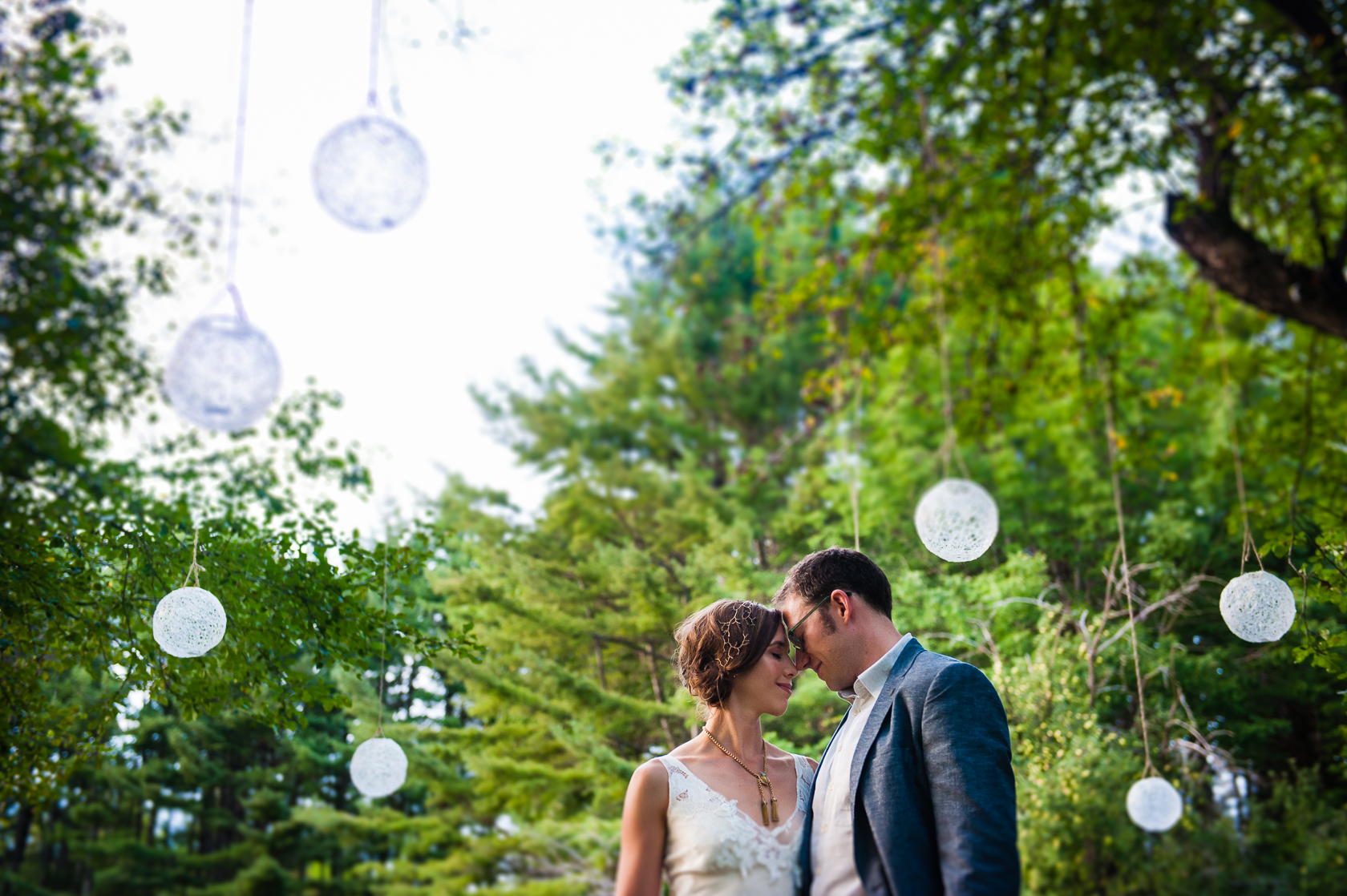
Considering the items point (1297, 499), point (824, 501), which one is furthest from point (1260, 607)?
point (824, 501)

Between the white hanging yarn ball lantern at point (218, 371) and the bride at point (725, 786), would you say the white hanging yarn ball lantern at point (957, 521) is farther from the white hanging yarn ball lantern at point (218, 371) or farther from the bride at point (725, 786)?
the white hanging yarn ball lantern at point (218, 371)

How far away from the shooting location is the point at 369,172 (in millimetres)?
2721

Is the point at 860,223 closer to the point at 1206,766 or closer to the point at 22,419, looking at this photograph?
the point at 1206,766

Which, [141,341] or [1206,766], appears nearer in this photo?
[1206,766]

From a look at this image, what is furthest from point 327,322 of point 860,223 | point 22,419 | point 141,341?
point 860,223

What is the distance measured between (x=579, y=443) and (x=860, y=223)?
4693 millimetres

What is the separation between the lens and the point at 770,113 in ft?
17.2

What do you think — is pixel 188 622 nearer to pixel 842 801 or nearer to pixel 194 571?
pixel 194 571

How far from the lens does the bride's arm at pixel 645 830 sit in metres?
1.78

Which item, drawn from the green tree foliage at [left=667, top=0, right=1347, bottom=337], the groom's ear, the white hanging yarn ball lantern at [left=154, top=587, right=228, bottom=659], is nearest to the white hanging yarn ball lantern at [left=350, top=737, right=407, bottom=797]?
the white hanging yarn ball lantern at [left=154, top=587, right=228, bottom=659]

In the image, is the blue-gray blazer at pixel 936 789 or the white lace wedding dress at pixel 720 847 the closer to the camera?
the blue-gray blazer at pixel 936 789

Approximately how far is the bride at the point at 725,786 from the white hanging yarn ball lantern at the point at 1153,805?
2.46 metres

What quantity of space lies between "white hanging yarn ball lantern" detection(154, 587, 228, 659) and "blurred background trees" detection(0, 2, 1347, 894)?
0.32 meters

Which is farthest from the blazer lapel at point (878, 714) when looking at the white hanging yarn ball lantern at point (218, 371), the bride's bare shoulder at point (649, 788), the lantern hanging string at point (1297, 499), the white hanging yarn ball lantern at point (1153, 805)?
the white hanging yarn ball lantern at point (1153, 805)
